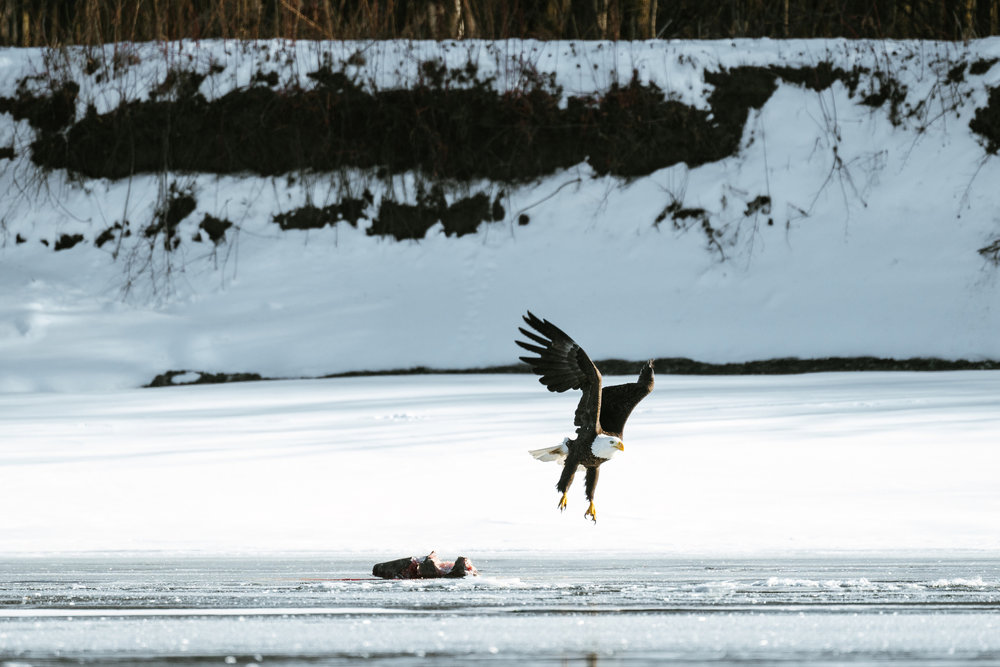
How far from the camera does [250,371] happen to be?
12891mm

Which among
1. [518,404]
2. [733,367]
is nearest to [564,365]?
[518,404]

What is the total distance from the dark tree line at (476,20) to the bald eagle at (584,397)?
10.4m

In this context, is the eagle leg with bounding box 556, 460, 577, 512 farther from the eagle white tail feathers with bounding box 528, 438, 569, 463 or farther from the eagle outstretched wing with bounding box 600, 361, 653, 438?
the eagle outstretched wing with bounding box 600, 361, 653, 438

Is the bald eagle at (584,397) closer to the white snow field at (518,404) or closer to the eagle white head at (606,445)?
the eagle white head at (606,445)

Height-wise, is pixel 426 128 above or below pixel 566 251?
above

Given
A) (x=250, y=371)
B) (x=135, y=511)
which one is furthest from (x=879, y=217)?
(x=135, y=511)

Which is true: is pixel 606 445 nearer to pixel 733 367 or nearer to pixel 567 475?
pixel 567 475

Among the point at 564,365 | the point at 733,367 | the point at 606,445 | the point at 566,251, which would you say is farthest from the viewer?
the point at 566,251

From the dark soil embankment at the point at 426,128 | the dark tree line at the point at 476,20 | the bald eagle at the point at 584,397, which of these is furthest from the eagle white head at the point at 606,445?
the dark tree line at the point at 476,20

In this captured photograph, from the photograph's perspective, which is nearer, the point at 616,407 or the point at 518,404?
the point at 616,407

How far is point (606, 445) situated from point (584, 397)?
203 mm

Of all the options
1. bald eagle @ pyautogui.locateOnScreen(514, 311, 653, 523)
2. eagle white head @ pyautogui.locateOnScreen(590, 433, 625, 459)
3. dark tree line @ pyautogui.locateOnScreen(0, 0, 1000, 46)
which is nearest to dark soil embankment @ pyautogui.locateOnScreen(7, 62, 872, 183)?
dark tree line @ pyautogui.locateOnScreen(0, 0, 1000, 46)

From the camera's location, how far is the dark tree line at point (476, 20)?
15422 mm

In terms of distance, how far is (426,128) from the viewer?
14555 mm
